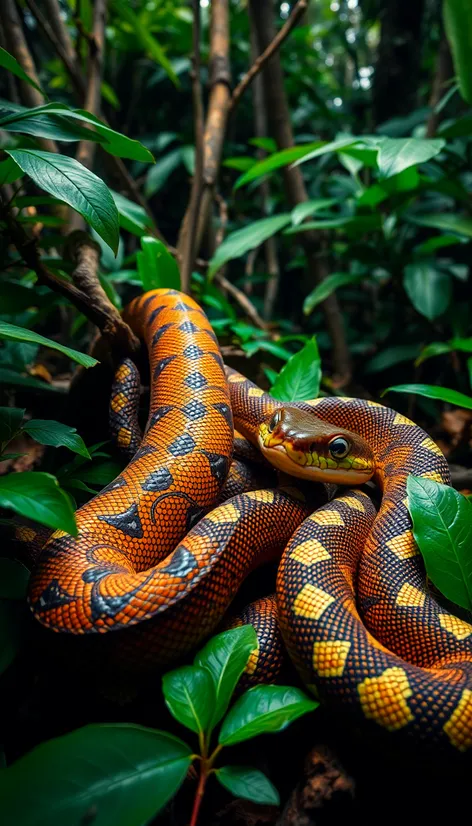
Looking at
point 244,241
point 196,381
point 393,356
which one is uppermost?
point 244,241

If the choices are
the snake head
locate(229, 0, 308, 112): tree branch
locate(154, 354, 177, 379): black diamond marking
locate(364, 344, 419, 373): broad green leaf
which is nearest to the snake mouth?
the snake head

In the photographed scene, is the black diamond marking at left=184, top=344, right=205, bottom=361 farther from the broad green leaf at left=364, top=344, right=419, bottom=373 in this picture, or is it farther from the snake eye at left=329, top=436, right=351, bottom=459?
the broad green leaf at left=364, top=344, right=419, bottom=373

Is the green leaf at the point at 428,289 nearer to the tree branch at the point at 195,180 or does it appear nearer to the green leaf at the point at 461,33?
the green leaf at the point at 461,33

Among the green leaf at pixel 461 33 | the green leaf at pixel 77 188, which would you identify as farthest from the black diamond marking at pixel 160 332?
the green leaf at pixel 461 33

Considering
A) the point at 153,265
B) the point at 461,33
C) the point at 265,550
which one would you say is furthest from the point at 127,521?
the point at 461,33

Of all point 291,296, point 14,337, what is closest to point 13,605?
point 14,337

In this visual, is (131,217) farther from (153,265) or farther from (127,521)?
(127,521)

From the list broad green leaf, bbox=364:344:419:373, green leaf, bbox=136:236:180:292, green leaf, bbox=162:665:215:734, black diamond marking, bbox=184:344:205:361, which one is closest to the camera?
green leaf, bbox=162:665:215:734
